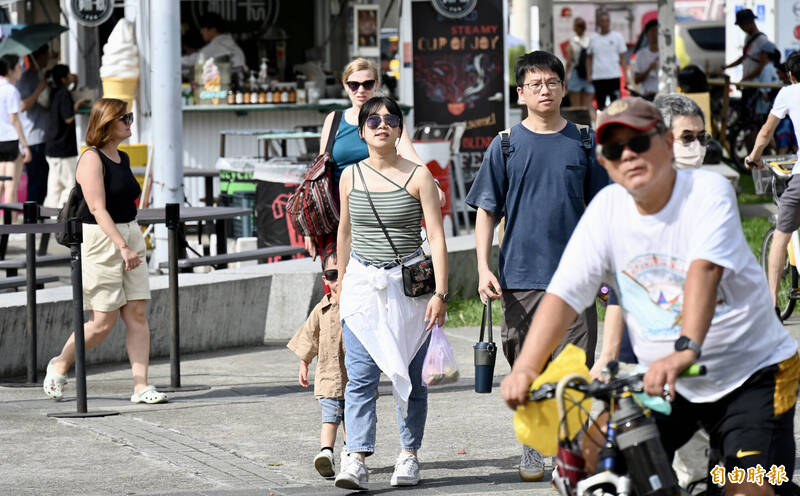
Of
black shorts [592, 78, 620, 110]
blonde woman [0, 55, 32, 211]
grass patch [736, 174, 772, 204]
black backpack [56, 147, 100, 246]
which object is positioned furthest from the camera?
black shorts [592, 78, 620, 110]

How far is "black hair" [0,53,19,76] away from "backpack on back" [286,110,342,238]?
953 cm

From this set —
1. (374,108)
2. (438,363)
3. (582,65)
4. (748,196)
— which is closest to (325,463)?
(438,363)

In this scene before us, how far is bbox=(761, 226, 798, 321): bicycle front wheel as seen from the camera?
395 inches

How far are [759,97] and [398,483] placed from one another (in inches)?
612

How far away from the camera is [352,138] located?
650cm

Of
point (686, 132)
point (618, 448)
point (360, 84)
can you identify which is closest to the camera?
point (618, 448)

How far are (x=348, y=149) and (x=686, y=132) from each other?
185 centimetres

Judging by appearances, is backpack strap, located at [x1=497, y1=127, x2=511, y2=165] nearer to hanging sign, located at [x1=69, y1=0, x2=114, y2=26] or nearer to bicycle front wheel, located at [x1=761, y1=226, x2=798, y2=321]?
bicycle front wheel, located at [x1=761, y1=226, x2=798, y2=321]

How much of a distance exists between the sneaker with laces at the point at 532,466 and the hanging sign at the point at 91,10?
34.6 feet

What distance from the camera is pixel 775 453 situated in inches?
148

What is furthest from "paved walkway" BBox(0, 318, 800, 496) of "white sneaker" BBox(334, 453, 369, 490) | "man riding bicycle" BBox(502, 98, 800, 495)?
"man riding bicycle" BBox(502, 98, 800, 495)

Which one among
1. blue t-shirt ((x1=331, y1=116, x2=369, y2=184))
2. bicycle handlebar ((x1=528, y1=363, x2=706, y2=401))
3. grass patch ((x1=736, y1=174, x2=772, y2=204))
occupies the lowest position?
Result: grass patch ((x1=736, y1=174, x2=772, y2=204))

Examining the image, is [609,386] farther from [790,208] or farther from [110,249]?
[790,208]

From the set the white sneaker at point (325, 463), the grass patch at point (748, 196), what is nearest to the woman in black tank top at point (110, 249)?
the white sneaker at point (325, 463)
